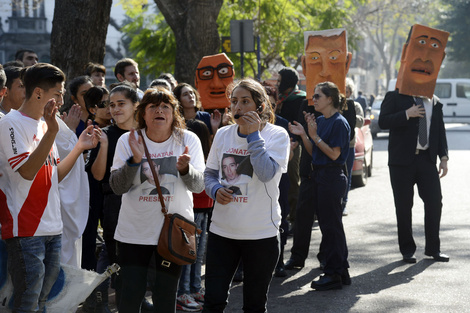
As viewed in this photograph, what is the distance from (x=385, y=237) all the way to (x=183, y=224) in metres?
5.16

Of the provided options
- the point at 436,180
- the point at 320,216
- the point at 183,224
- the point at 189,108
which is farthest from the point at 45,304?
the point at 436,180

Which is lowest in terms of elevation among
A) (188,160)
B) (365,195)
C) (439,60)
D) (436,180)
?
→ (365,195)

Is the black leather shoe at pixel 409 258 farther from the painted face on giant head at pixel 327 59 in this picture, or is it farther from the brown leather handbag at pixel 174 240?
the brown leather handbag at pixel 174 240

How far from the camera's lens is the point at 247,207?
476cm

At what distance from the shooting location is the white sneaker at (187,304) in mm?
6262

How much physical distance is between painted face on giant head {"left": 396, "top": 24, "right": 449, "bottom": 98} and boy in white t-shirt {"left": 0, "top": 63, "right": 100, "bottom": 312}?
468 cm

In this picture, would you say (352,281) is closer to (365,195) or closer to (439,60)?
(439,60)

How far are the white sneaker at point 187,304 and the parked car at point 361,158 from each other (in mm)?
7761

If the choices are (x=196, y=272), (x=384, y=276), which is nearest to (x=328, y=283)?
(x=384, y=276)

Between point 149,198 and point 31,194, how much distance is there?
73 cm

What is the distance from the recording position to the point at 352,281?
726 cm

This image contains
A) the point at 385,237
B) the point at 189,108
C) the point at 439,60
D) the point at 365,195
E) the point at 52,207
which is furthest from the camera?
the point at 365,195

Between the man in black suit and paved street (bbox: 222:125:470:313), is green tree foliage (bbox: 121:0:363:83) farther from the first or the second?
the man in black suit

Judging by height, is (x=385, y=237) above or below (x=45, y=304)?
below
